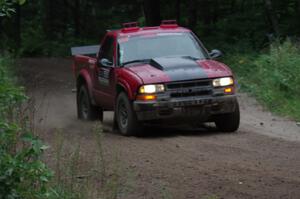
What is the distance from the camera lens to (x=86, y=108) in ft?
51.5

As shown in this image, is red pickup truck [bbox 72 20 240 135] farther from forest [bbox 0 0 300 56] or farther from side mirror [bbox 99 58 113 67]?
forest [bbox 0 0 300 56]

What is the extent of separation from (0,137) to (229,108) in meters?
7.36

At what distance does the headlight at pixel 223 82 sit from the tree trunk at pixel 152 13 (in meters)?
21.4

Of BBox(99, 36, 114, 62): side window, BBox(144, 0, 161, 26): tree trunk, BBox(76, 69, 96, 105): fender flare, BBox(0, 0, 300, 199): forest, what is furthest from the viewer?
BBox(144, 0, 161, 26): tree trunk

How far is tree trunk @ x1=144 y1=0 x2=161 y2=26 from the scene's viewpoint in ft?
111

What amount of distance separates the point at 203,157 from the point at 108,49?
15.0 feet

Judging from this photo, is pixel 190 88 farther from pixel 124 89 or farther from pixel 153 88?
pixel 124 89

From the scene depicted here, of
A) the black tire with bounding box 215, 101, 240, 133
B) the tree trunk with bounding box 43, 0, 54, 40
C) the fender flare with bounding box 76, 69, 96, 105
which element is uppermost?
the fender flare with bounding box 76, 69, 96, 105

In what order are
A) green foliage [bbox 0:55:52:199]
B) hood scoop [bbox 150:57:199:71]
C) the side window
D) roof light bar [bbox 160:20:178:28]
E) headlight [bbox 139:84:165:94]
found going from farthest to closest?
roof light bar [bbox 160:20:178:28], the side window, hood scoop [bbox 150:57:199:71], headlight [bbox 139:84:165:94], green foliage [bbox 0:55:52:199]

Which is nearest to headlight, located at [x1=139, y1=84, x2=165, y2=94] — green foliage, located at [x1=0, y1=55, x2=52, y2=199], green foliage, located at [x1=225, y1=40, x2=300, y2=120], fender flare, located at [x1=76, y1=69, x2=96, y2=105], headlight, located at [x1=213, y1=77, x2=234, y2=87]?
headlight, located at [x1=213, y1=77, x2=234, y2=87]

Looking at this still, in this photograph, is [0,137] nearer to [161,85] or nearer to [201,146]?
[201,146]

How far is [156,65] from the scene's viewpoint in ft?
41.7

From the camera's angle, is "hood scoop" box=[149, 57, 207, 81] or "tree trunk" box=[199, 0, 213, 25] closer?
"hood scoop" box=[149, 57, 207, 81]

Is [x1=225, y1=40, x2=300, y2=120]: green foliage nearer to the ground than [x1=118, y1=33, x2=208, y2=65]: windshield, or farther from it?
nearer to the ground
